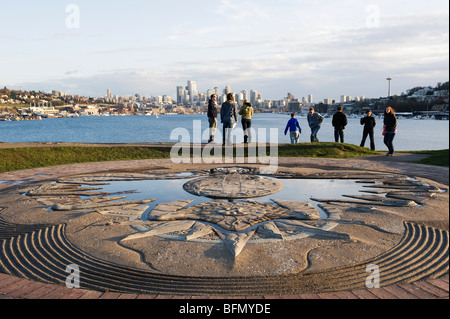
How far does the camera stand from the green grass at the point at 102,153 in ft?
37.7

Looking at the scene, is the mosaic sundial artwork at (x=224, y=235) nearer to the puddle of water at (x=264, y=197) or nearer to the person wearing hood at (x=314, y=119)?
the puddle of water at (x=264, y=197)

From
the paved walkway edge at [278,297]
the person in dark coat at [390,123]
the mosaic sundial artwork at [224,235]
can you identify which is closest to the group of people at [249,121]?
the person in dark coat at [390,123]

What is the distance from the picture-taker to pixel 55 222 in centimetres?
488

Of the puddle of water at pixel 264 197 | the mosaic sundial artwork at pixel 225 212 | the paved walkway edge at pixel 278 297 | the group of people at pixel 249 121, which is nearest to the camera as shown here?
the paved walkway edge at pixel 278 297

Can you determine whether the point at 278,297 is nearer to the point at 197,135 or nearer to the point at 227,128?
the point at 227,128

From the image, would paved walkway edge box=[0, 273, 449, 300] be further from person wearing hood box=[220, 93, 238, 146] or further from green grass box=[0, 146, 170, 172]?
person wearing hood box=[220, 93, 238, 146]

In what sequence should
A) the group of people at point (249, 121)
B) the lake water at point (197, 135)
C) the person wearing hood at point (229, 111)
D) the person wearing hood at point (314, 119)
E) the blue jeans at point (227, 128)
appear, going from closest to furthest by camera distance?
1. the group of people at point (249, 121)
2. the person wearing hood at point (229, 111)
3. the blue jeans at point (227, 128)
4. the person wearing hood at point (314, 119)
5. the lake water at point (197, 135)

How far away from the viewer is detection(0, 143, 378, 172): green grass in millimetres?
11492

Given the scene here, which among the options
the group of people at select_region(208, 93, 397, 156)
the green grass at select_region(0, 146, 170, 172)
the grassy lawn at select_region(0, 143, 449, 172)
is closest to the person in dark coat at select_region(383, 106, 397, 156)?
the group of people at select_region(208, 93, 397, 156)

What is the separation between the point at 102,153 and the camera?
13172mm

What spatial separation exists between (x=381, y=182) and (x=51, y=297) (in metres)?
6.64

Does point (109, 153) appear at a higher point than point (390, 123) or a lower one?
lower

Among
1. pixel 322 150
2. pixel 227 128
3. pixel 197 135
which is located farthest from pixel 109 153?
pixel 197 135
